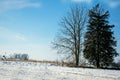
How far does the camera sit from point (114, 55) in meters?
37.0

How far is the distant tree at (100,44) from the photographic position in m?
36.5

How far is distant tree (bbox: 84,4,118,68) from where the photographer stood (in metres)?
36.5

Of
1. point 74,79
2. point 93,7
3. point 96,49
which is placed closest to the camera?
point 74,79

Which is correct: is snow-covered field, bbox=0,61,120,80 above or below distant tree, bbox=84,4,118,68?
below

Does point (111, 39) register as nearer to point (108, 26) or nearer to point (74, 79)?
point (108, 26)

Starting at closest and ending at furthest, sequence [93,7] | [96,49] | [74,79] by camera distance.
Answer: [74,79]
[96,49]
[93,7]

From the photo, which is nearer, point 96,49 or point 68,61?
point 96,49

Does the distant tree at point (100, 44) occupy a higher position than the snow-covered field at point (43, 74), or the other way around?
the distant tree at point (100, 44)

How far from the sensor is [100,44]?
36844 mm

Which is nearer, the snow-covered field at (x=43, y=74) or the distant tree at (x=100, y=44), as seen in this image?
the snow-covered field at (x=43, y=74)

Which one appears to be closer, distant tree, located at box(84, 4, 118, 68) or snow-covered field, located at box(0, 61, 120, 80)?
snow-covered field, located at box(0, 61, 120, 80)

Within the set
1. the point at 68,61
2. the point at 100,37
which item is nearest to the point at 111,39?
the point at 100,37

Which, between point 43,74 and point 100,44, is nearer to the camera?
point 43,74

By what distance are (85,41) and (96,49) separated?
2983 millimetres
